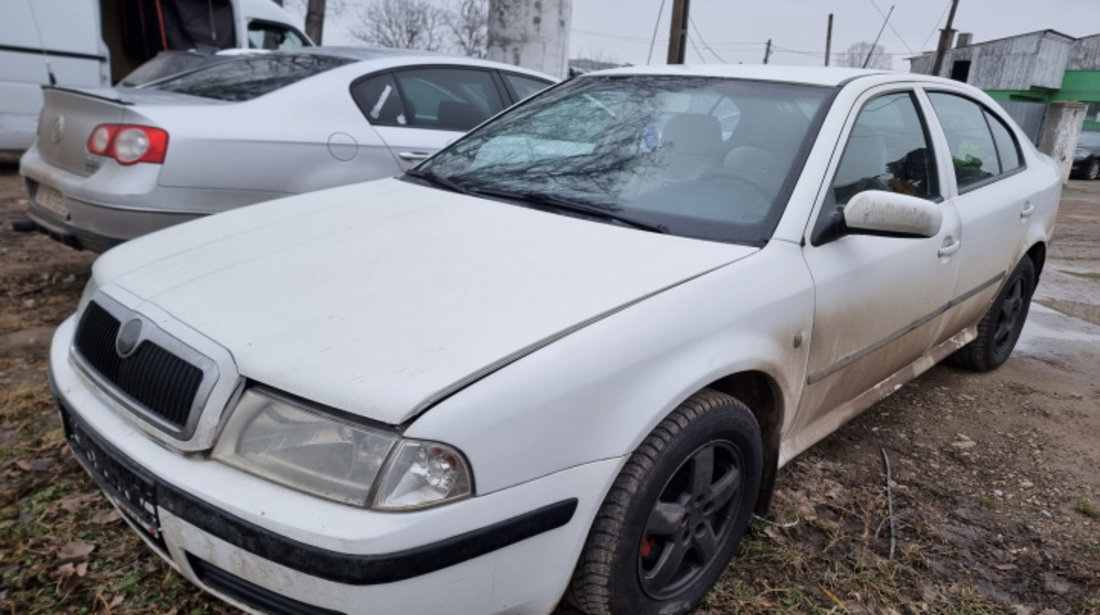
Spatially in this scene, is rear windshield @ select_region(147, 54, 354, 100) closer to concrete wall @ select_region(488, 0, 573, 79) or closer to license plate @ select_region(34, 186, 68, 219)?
license plate @ select_region(34, 186, 68, 219)

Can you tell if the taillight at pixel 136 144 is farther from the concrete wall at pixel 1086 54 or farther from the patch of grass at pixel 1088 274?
the concrete wall at pixel 1086 54

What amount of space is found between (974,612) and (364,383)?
1.88 metres

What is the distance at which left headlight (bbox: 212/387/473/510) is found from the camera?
151 centimetres

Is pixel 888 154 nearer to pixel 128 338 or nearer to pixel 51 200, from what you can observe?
pixel 128 338

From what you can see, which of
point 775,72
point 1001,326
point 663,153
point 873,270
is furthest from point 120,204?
point 1001,326

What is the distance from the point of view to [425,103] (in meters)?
4.70

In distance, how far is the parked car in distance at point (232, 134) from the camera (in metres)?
3.65

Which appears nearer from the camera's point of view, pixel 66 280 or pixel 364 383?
pixel 364 383

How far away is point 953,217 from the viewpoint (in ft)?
9.83

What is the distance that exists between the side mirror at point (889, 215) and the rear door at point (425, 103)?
2.50 meters

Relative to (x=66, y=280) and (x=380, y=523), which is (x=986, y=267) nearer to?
(x=380, y=523)

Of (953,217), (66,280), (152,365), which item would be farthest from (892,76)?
(66,280)

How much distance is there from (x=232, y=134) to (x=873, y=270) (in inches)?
118

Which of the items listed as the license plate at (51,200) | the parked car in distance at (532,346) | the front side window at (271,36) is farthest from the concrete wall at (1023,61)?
the license plate at (51,200)
